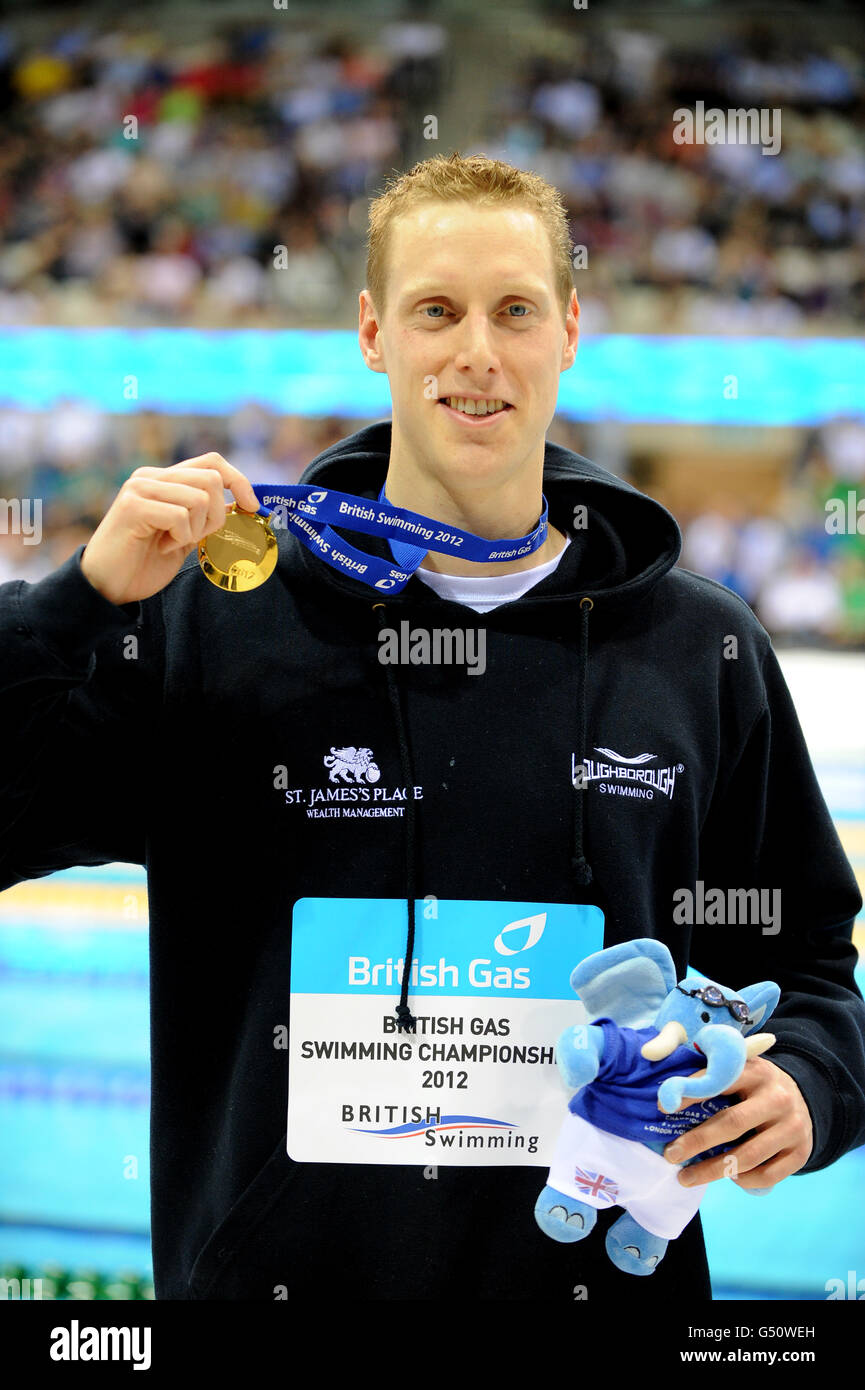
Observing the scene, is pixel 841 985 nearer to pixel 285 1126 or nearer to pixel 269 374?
pixel 285 1126

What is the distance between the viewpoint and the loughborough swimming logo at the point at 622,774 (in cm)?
145

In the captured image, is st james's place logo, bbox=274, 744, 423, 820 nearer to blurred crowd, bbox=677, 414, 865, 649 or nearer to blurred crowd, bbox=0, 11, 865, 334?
blurred crowd, bbox=677, 414, 865, 649

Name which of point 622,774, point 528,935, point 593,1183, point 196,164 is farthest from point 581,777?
point 196,164

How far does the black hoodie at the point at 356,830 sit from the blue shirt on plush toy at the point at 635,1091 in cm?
11

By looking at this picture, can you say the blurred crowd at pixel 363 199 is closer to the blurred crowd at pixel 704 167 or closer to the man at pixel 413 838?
the blurred crowd at pixel 704 167

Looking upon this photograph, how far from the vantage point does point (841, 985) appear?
1.57 m

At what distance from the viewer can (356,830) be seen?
4.66ft

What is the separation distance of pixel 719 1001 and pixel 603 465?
5.54m

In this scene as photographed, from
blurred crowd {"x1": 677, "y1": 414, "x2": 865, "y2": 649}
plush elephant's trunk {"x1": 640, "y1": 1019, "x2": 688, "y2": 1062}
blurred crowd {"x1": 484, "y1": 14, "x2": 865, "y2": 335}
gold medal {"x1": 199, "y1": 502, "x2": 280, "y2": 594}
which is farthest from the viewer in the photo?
blurred crowd {"x1": 484, "y1": 14, "x2": 865, "y2": 335}

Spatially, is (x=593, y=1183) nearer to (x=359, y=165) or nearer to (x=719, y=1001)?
(x=719, y=1001)

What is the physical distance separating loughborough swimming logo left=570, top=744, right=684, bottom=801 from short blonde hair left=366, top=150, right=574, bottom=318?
503 mm

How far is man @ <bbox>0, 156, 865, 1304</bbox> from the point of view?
139 cm
